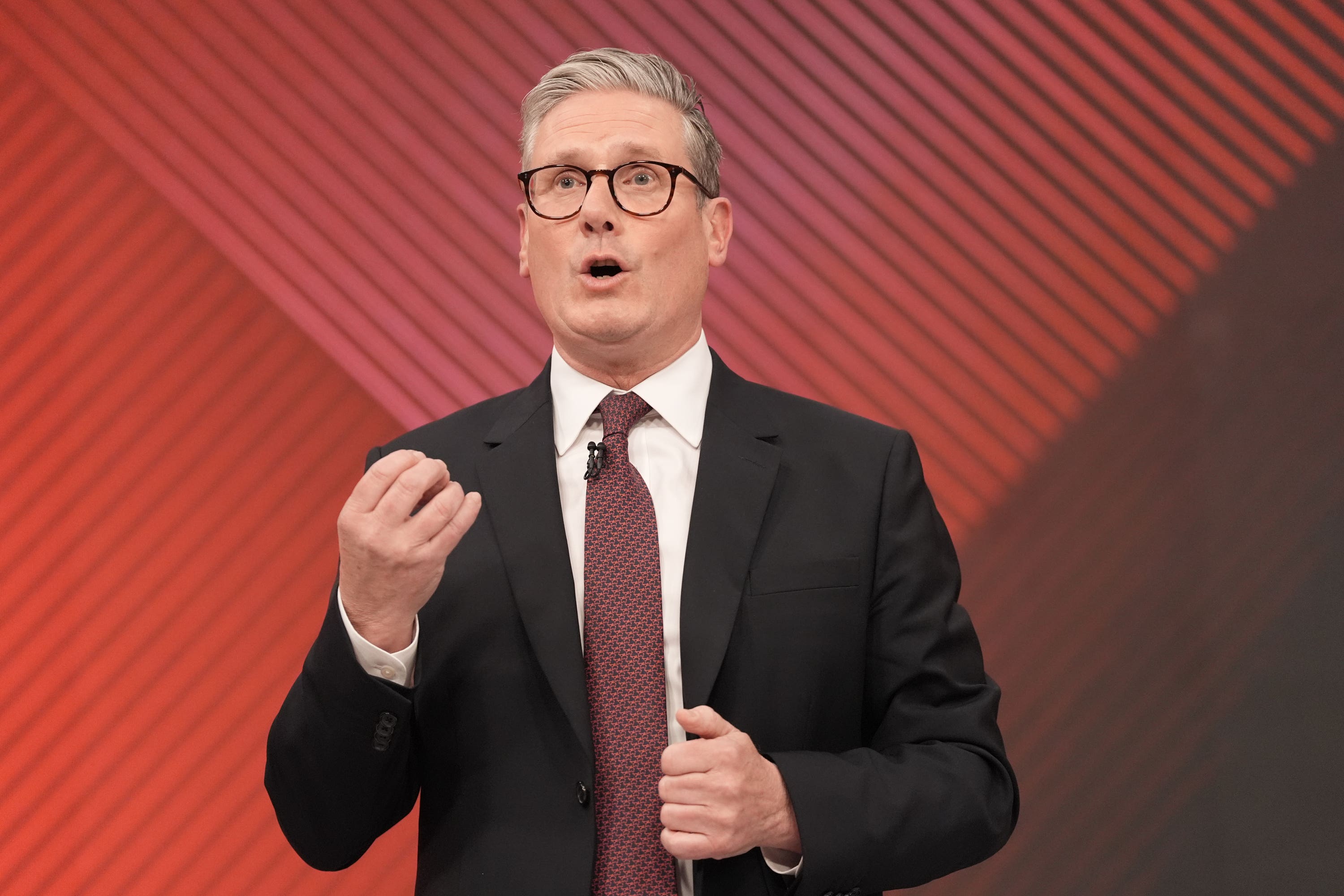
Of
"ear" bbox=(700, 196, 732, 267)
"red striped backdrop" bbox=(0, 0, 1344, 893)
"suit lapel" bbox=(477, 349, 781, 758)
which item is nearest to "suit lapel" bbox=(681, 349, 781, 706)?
"suit lapel" bbox=(477, 349, 781, 758)

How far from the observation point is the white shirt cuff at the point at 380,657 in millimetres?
1470

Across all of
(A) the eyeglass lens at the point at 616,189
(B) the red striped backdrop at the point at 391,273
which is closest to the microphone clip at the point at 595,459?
(A) the eyeglass lens at the point at 616,189

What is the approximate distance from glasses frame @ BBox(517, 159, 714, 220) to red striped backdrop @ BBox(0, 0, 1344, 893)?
1.04 metres

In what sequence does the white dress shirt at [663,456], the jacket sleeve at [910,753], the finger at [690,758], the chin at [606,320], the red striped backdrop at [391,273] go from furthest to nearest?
the red striped backdrop at [391,273] → the chin at [606,320] → the white dress shirt at [663,456] → the jacket sleeve at [910,753] → the finger at [690,758]

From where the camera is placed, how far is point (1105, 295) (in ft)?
9.14

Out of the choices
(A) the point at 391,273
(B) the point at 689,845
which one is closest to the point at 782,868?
(B) the point at 689,845

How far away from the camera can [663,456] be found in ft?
5.59

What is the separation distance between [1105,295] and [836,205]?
630mm

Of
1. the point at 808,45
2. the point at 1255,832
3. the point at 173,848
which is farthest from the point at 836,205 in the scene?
the point at 173,848

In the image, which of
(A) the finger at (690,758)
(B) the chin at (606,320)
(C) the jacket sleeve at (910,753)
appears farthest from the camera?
(B) the chin at (606,320)

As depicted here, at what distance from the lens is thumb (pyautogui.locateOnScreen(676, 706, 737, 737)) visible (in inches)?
53.3

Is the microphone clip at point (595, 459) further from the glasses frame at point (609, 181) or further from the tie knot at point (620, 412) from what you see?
the glasses frame at point (609, 181)

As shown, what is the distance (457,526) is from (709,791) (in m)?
0.41

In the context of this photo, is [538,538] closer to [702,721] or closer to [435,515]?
[435,515]
